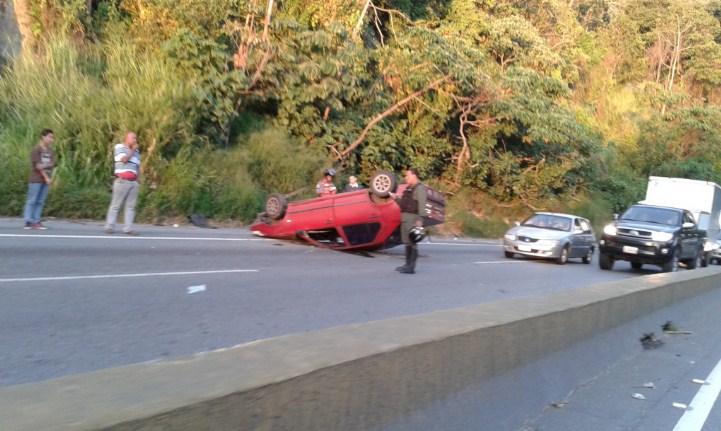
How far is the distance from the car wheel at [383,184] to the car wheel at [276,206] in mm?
2525

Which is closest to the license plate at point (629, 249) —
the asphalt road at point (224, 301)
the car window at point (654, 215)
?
the car window at point (654, 215)

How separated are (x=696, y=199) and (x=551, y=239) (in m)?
8.73

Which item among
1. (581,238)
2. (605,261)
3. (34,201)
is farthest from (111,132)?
(605,261)

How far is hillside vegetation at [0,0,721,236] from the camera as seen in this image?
18844 millimetres

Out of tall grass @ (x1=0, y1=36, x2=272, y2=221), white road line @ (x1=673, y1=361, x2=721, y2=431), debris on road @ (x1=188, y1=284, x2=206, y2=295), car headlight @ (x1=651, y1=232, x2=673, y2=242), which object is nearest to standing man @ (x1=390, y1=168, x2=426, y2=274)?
debris on road @ (x1=188, y1=284, x2=206, y2=295)

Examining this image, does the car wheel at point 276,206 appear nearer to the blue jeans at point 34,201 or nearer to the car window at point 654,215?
the blue jeans at point 34,201

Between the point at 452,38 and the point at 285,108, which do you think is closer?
the point at 285,108

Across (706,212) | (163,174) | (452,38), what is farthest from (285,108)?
(706,212)

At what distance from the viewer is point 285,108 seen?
23828 millimetres

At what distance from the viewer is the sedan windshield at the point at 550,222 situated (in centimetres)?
2119

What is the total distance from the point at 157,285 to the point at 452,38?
805 inches

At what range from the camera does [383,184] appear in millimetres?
14227

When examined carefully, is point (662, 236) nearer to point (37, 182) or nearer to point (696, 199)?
point (696, 199)

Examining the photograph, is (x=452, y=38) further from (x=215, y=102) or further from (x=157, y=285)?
(x=157, y=285)
